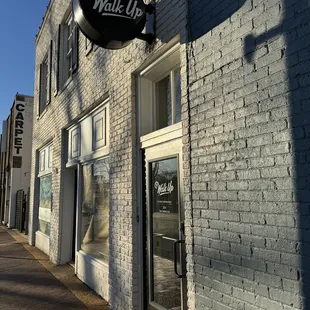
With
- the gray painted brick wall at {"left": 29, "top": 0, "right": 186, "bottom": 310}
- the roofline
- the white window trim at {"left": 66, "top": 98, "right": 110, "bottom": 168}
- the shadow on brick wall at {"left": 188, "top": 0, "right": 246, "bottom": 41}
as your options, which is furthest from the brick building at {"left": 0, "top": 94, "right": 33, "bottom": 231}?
the shadow on brick wall at {"left": 188, "top": 0, "right": 246, "bottom": 41}

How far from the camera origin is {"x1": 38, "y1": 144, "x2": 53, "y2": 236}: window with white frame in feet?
31.1

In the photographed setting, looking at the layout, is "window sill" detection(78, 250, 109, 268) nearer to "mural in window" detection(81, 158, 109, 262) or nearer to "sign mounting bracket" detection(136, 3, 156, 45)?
"mural in window" detection(81, 158, 109, 262)

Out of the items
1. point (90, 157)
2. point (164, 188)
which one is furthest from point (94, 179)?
point (164, 188)

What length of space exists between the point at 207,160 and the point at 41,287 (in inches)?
179

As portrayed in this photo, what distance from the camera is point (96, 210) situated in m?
5.99

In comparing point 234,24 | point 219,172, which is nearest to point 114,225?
point 219,172

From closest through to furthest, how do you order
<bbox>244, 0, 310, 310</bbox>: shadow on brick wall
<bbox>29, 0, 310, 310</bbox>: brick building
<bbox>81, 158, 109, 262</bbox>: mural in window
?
<bbox>244, 0, 310, 310</bbox>: shadow on brick wall < <bbox>29, 0, 310, 310</bbox>: brick building < <bbox>81, 158, 109, 262</bbox>: mural in window

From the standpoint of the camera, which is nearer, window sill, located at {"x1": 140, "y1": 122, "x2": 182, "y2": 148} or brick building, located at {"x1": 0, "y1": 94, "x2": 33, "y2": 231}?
window sill, located at {"x1": 140, "y1": 122, "x2": 182, "y2": 148}

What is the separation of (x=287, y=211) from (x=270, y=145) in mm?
463

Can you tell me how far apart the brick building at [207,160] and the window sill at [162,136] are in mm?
19

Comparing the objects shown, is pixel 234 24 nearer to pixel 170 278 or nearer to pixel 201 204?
pixel 201 204

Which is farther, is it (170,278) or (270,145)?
(170,278)

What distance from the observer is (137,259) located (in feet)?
13.5

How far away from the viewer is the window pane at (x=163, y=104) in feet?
13.6
